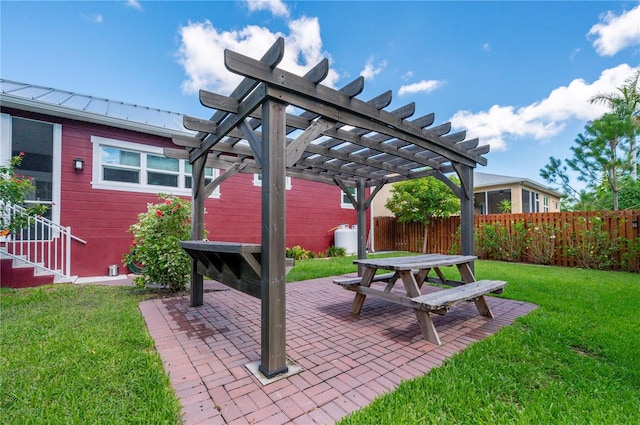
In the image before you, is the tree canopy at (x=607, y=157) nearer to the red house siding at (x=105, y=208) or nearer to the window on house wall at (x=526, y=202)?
the window on house wall at (x=526, y=202)

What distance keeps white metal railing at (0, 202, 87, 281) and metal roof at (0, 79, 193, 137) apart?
2.12m

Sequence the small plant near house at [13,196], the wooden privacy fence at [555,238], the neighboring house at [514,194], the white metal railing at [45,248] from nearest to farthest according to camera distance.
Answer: the small plant near house at [13,196], the white metal railing at [45,248], the wooden privacy fence at [555,238], the neighboring house at [514,194]

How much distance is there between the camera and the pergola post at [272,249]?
215 centimetres

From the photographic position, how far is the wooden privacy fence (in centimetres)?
695

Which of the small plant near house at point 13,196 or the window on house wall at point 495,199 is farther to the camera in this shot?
the window on house wall at point 495,199

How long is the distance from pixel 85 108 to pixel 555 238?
12792 mm

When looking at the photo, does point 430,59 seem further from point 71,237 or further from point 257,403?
point 71,237

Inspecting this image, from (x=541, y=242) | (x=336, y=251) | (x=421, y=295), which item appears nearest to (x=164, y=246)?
(x=421, y=295)

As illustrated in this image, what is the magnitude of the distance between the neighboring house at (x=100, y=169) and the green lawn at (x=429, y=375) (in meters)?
3.01

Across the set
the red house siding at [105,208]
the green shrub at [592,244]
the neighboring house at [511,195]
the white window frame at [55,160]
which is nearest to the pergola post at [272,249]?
the red house siding at [105,208]

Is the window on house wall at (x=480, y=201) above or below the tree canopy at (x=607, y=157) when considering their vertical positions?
below

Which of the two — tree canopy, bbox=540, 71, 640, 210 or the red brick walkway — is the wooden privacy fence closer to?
tree canopy, bbox=540, 71, 640, 210

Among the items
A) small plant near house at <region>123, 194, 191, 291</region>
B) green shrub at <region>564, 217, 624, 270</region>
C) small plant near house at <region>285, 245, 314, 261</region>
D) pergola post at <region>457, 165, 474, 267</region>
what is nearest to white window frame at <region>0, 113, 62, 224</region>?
small plant near house at <region>123, 194, 191, 291</region>

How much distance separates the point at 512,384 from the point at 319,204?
8551 mm
